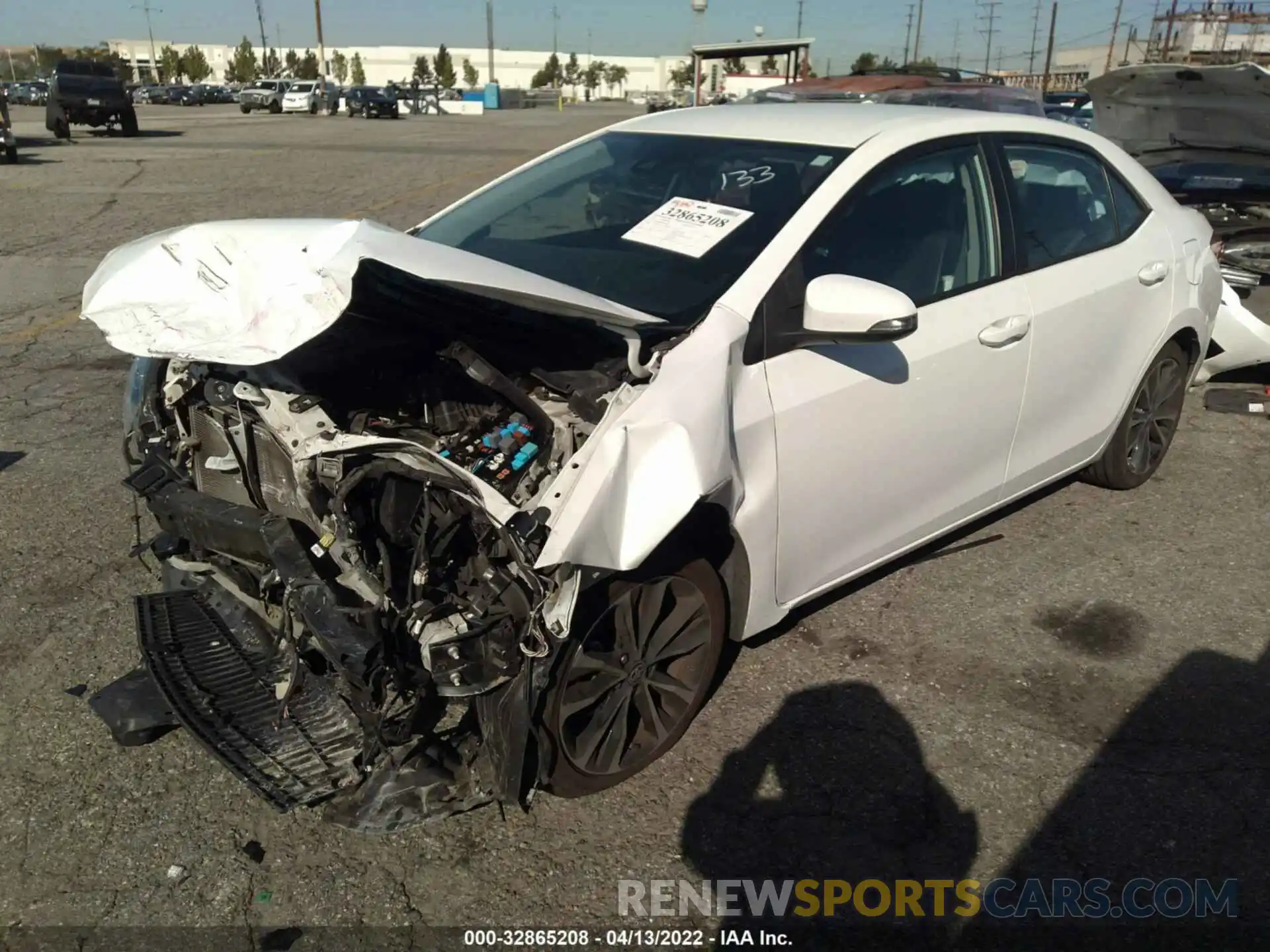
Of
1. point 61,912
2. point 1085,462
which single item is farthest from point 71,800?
point 1085,462

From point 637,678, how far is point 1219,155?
710 cm

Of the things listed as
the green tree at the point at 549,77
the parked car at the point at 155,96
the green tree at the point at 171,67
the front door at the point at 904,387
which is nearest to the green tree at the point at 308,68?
the green tree at the point at 171,67

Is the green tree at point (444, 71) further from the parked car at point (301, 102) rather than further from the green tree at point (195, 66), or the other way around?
the parked car at point (301, 102)

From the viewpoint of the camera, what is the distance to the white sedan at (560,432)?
2.40m

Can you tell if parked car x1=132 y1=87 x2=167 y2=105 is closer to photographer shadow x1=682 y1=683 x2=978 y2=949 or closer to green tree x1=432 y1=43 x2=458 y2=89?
green tree x1=432 y1=43 x2=458 y2=89

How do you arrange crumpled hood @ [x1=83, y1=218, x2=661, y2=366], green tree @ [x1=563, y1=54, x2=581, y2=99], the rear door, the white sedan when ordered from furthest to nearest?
green tree @ [x1=563, y1=54, x2=581, y2=99] < the rear door < the white sedan < crumpled hood @ [x1=83, y1=218, x2=661, y2=366]

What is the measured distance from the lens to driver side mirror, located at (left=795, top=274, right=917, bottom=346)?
8.80 ft

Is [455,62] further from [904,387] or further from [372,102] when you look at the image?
[904,387]

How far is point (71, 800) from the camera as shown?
2773 millimetres

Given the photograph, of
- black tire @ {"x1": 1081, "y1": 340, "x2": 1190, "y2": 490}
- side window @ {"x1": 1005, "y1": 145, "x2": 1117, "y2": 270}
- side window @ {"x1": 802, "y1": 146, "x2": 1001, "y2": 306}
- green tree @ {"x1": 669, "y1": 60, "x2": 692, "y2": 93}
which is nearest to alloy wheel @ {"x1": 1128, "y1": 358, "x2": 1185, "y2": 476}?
black tire @ {"x1": 1081, "y1": 340, "x2": 1190, "y2": 490}

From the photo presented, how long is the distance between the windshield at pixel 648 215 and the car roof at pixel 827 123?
68 millimetres

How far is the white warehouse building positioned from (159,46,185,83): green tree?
9.00 m

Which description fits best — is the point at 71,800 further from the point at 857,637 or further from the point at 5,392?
the point at 5,392

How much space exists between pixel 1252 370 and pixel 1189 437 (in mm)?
1971
